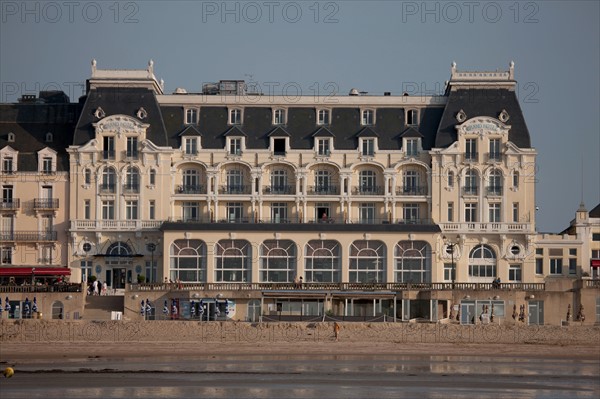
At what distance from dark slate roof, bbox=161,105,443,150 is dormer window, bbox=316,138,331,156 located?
429 mm

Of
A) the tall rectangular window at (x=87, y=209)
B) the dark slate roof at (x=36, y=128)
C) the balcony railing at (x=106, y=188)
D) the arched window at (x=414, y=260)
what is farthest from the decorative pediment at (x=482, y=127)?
the dark slate roof at (x=36, y=128)

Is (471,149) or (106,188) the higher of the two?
(471,149)

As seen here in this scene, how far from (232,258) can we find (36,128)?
54.5 ft

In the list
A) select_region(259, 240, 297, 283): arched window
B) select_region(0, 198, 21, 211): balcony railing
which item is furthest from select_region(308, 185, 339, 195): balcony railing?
select_region(0, 198, 21, 211): balcony railing


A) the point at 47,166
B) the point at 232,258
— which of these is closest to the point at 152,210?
the point at 232,258

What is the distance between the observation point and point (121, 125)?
10031 centimetres

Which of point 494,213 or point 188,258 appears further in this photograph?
point 494,213

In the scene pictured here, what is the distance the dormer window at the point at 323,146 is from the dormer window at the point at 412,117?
222 inches

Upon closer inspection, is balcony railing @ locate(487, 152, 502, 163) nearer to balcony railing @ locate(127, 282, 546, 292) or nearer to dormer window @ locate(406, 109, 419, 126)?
dormer window @ locate(406, 109, 419, 126)

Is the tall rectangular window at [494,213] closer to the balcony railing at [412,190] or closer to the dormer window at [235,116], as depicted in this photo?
the balcony railing at [412,190]

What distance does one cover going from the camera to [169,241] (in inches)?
3826

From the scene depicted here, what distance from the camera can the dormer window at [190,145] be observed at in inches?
3996

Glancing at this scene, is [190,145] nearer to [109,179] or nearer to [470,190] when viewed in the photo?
[109,179]

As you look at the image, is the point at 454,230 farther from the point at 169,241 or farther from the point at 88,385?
the point at 88,385
